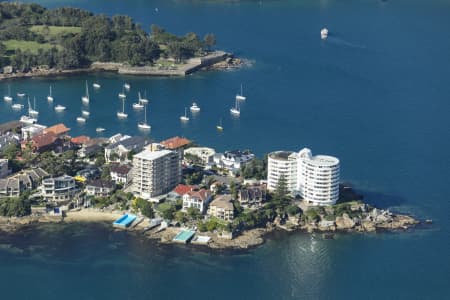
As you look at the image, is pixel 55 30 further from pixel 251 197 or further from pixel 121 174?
pixel 251 197

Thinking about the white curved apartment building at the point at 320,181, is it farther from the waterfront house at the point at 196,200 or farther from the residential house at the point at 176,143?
the residential house at the point at 176,143

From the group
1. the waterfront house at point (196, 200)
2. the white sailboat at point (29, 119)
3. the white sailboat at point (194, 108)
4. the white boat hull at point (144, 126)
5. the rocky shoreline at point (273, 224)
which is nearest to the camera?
the rocky shoreline at point (273, 224)

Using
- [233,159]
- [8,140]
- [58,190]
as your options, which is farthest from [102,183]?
[8,140]

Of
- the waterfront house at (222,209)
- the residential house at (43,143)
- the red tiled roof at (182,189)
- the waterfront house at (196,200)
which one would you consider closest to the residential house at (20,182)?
the residential house at (43,143)

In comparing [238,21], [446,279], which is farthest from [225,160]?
[238,21]

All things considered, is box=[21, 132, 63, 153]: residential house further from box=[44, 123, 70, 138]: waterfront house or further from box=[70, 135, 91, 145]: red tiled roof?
box=[44, 123, 70, 138]: waterfront house

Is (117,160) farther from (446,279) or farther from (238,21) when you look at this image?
(238,21)
